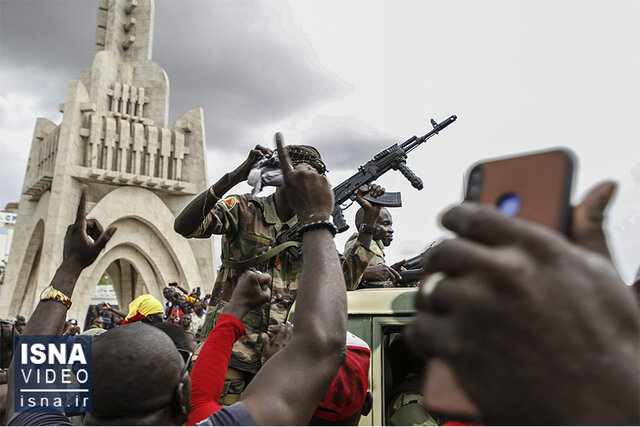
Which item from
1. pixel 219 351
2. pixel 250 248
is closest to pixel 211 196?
pixel 250 248

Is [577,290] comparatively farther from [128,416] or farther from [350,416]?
[350,416]

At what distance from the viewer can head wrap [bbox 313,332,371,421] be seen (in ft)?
6.31

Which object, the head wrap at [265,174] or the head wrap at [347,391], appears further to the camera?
the head wrap at [265,174]

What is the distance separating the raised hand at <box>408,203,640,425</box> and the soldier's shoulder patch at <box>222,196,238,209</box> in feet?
8.15

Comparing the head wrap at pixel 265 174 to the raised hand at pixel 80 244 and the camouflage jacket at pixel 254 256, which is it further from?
the raised hand at pixel 80 244

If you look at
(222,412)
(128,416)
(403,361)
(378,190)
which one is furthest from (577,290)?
(378,190)

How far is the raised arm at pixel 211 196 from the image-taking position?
2801 mm

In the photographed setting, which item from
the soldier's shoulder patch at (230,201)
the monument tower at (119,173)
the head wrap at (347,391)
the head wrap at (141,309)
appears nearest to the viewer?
the head wrap at (347,391)

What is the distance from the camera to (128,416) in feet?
4.49

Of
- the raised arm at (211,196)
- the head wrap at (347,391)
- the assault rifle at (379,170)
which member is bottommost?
the head wrap at (347,391)

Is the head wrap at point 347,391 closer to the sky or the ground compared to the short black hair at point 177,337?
closer to the ground

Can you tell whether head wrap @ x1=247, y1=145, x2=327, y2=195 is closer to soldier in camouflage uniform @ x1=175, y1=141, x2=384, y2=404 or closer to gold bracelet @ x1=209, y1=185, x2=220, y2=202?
soldier in camouflage uniform @ x1=175, y1=141, x2=384, y2=404

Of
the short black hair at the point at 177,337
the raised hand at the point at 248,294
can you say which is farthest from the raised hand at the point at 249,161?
the raised hand at the point at 248,294

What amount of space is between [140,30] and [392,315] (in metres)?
22.9
